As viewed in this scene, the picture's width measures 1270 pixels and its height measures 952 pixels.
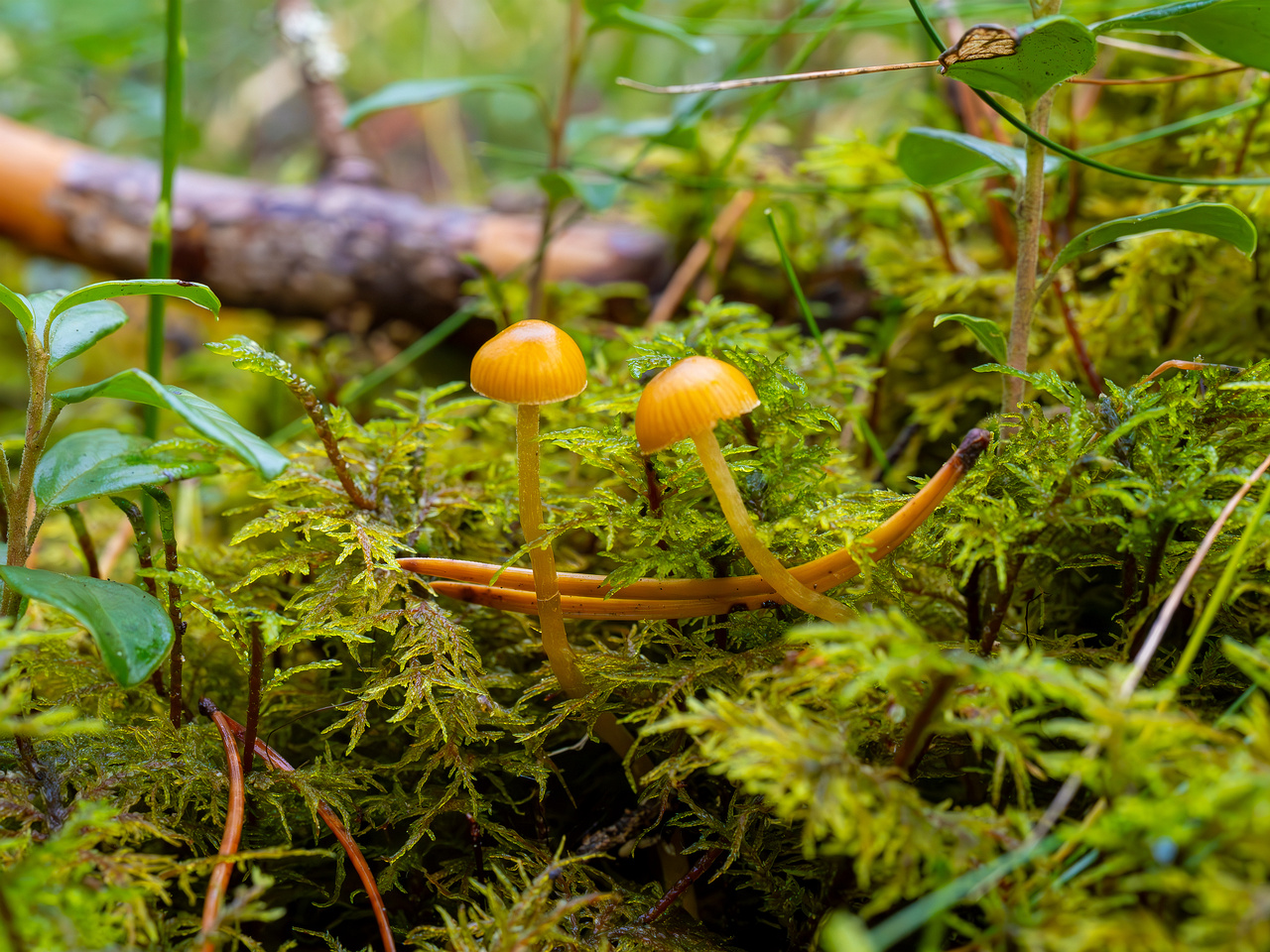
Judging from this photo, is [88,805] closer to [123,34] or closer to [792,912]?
[792,912]

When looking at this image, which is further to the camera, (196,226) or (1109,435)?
(196,226)

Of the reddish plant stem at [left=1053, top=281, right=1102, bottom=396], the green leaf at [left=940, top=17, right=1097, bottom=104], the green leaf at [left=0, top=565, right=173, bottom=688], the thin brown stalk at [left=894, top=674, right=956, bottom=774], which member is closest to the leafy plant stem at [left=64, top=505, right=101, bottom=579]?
the green leaf at [left=0, top=565, right=173, bottom=688]

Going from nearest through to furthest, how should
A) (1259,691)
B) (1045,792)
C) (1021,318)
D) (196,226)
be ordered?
(1259,691)
(1045,792)
(1021,318)
(196,226)

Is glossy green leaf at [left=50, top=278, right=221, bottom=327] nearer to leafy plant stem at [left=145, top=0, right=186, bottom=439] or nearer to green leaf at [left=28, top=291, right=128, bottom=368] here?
green leaf at [left=28, top=291, right=128, bottom=368]

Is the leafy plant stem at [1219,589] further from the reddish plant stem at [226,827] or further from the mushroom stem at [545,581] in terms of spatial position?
the reddish plant stem at [226,827]

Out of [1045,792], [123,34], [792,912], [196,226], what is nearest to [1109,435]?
[1045,792]

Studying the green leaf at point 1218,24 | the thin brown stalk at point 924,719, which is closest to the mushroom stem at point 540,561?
the thin brown stalk at point 924,719

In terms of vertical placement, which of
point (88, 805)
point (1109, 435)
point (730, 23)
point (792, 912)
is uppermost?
point (730, 23)
